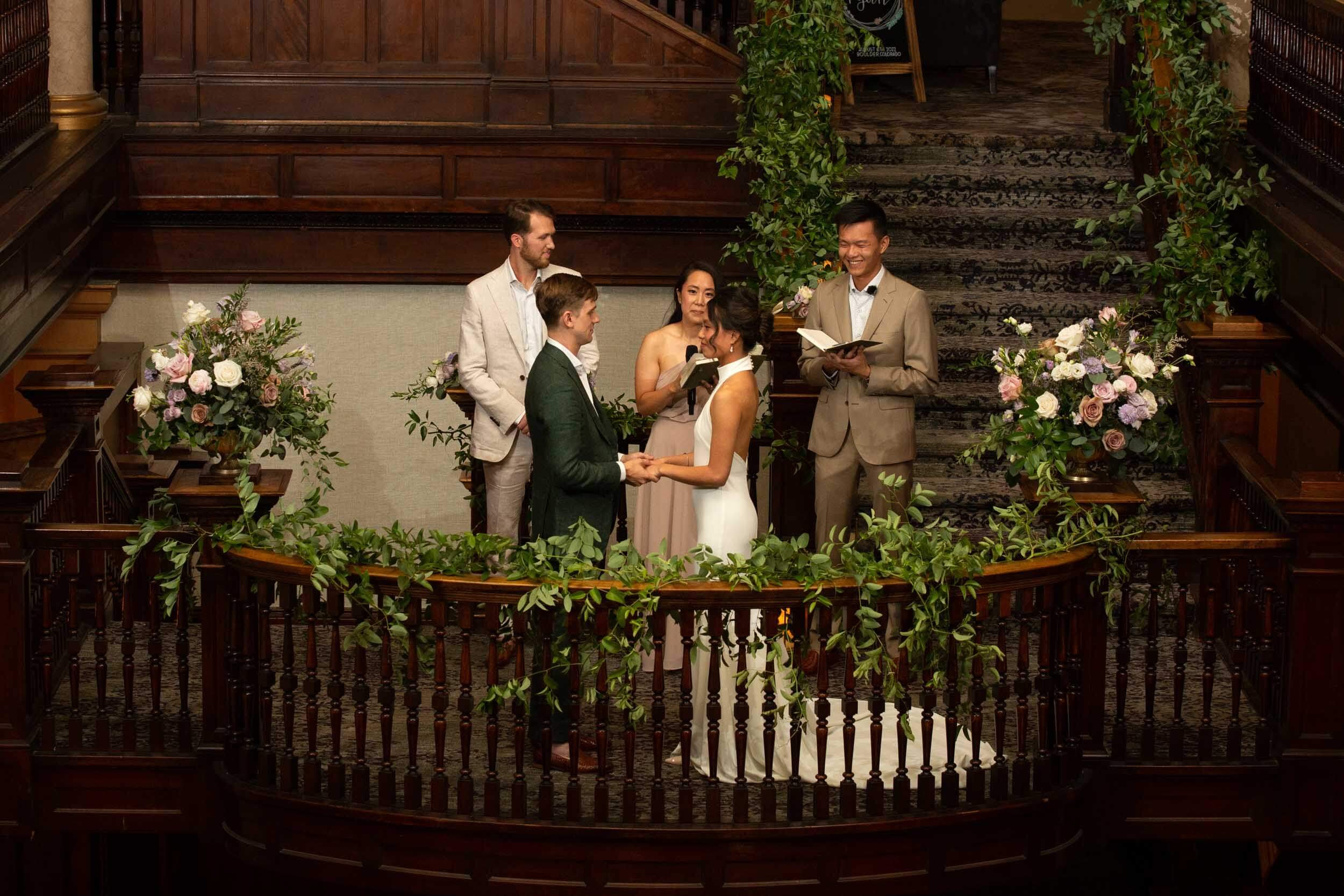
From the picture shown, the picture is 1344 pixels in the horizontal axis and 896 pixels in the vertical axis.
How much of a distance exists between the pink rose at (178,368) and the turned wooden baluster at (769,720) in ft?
6.26

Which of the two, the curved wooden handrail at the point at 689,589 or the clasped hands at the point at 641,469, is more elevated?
the clasped hands at the point at 641,469

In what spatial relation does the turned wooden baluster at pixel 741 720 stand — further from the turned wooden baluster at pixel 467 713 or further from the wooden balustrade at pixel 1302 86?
the wooden balustrade at pixel 1302 86

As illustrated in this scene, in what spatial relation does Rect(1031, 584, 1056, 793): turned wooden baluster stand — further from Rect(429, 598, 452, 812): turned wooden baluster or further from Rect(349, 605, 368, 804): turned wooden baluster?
Rect(349, 605, 368, 804): turned wooden baluster

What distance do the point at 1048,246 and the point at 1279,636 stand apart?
10.2 ft

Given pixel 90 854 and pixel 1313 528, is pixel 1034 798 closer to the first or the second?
pixel 1313 528

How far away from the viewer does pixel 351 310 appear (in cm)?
895

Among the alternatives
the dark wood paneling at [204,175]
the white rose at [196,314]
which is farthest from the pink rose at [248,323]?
the dark wood paneling at [204,175]

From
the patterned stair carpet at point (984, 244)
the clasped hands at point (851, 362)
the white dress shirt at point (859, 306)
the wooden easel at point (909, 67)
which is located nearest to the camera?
the clasped hands at point (851, 362)

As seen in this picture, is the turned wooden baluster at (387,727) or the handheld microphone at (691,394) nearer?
the turned wooden baluster at (387,727)

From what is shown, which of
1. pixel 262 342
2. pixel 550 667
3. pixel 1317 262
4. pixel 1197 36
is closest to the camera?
pixel 550 667

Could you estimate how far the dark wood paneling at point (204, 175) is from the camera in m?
8.73

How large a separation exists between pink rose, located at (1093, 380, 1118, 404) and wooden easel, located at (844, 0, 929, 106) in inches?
188

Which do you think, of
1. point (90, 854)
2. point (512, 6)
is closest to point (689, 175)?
point (512, 6)

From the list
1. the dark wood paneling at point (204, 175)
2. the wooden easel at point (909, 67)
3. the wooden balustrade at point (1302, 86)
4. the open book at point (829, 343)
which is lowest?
the open book at point (829, 343)
